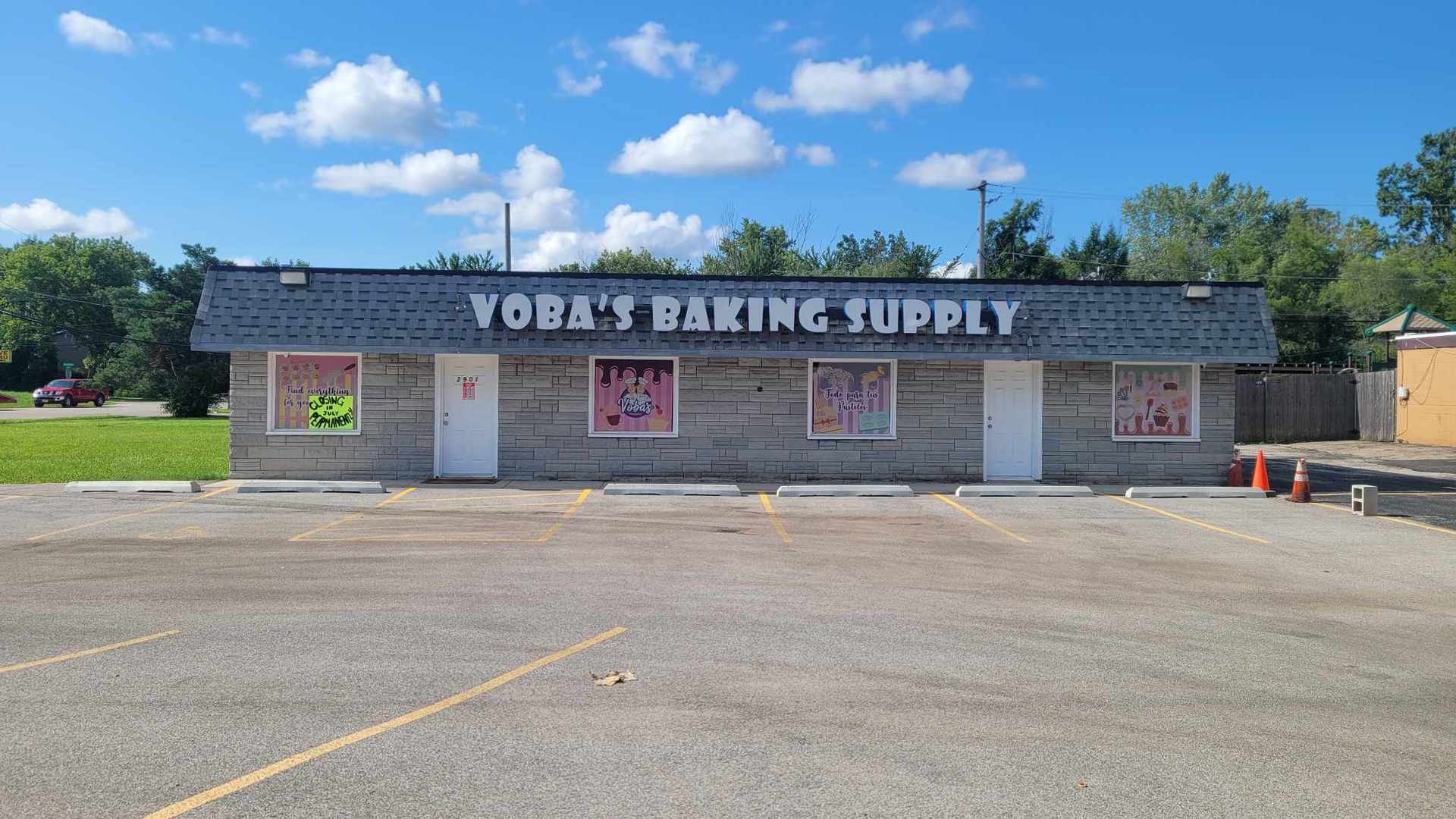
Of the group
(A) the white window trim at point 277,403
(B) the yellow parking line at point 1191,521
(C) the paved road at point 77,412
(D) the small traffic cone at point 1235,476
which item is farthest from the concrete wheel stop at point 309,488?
(C) the paved road at point 77,412

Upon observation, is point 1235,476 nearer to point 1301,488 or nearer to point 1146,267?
point 1301,488

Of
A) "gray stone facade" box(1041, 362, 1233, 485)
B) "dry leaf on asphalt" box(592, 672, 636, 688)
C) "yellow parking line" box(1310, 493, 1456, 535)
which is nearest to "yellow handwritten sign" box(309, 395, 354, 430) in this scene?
"gray stone facade" box(1041, 362, 1233, 485)

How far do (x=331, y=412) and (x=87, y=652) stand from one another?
1190 cm

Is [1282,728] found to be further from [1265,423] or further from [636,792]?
[1265,423]

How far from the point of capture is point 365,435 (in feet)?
60.1

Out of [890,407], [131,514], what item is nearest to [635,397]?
[890,407]

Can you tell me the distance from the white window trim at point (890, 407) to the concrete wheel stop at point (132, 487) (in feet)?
35.3

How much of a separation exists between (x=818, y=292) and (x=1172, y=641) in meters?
11.8

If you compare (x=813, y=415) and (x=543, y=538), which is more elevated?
(x=813, y=415)

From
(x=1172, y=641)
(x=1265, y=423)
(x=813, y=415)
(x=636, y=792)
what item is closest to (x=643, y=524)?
(x=813, y=415)

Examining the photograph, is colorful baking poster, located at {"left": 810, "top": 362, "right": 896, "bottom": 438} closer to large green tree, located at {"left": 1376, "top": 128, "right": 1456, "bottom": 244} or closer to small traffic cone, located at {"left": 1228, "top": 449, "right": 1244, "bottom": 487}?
small traffic cone, located at {"left": 1228, "top": 449, "right": 1244, "bottom": 487}

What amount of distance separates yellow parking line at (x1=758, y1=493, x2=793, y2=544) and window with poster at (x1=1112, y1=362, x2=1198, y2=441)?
742cm

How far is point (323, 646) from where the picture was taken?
7070 mm

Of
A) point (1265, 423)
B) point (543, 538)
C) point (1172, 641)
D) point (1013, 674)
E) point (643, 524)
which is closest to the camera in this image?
point (1013, 674)
